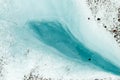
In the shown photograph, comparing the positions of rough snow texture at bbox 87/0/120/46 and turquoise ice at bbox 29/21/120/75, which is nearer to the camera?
turquoise ice at bbox 29/21/120/75

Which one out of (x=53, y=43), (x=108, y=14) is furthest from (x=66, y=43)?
(x=108, y=14)

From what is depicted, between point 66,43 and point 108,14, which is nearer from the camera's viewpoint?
point 66,43

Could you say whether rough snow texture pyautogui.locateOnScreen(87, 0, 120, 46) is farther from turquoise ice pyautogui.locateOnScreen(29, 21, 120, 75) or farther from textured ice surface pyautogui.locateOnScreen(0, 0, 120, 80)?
turquoise ice pyautogui.locateOnScreen(29, 21, 120, 75)

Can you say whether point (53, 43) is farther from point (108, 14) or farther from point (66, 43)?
point (108, 14)

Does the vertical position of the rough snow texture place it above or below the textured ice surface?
above

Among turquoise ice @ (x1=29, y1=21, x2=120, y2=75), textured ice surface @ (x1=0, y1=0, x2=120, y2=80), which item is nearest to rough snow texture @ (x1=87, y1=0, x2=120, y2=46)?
textured ice surface @ (x1=0, y1=0, x2=120, y2=80)

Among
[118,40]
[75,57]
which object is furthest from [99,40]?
[75,57]
